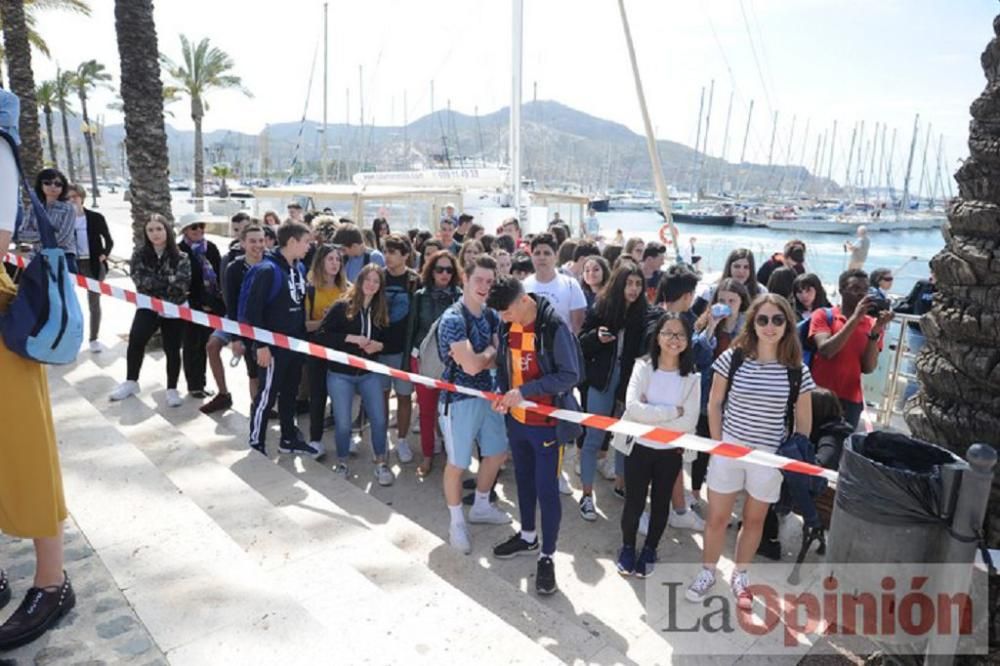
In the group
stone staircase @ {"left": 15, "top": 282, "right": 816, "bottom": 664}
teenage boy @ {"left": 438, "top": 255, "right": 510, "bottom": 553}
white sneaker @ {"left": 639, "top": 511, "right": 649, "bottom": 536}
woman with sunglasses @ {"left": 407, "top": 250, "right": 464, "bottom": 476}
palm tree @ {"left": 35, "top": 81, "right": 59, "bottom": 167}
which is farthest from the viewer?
palm tree @ {"left": 35, "top": 81, "right": 59, "bottom": 167}

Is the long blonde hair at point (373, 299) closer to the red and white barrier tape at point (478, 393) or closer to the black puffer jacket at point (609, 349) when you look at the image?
the red and white barrier tape at point (478, 393)

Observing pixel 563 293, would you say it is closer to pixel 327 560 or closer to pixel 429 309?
pixel 429 309

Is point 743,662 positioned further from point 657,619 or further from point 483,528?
point 483,528

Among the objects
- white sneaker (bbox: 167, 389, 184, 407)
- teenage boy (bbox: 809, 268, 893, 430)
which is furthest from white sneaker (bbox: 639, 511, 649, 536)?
white sneaker (bbox: 167, 389, 184, 407)

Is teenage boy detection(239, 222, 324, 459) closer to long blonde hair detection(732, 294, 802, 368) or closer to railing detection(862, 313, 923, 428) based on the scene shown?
long blonde hair detection(732, 294, 802, 368)

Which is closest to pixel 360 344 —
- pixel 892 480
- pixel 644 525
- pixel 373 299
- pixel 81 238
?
pixel 373 299

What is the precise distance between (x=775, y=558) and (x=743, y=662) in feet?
4.08

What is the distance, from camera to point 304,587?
3090 millimetres

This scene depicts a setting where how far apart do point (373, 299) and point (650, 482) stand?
108 inches

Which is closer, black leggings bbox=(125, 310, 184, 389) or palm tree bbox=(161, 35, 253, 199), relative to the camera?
black leggings bbox=(125, 310, 184, 389)

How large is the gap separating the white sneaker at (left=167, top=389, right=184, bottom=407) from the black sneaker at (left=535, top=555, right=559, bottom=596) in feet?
13.6

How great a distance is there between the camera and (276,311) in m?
5.50

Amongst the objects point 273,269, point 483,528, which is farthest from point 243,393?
point 483,528

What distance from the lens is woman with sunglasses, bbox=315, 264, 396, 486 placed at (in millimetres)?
5406
